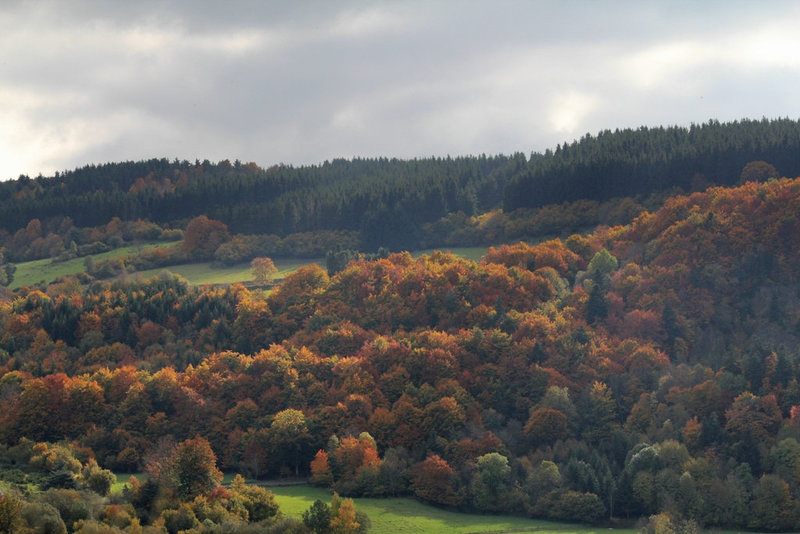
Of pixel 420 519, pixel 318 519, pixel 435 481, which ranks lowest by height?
pixel 420 519

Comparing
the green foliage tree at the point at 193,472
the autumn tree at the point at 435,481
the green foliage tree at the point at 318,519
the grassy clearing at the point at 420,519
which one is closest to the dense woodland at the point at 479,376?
the autumn tree at the point at 435,481

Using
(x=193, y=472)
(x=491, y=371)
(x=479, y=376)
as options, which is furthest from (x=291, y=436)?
(x=491, y=371)

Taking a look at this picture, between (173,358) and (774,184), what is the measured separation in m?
83.2

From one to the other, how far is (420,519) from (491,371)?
3504cm

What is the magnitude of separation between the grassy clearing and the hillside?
2.56m

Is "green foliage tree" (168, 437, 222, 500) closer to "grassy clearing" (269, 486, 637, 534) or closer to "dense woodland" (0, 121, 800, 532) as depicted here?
"dense woodland" (0, 121, 800, 532)

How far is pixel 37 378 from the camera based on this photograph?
160 meters

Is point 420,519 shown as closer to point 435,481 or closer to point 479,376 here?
point 435,481

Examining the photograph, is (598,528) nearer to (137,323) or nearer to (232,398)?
(232,398)

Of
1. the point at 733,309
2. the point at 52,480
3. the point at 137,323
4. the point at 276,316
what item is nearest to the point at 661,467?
the point at 733,309

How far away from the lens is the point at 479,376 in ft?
509

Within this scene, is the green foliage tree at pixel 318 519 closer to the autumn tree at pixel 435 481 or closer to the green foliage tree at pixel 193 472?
the green foliage tree at pixel 193 472

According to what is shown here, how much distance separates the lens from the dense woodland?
129 metres

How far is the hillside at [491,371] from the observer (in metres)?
130
